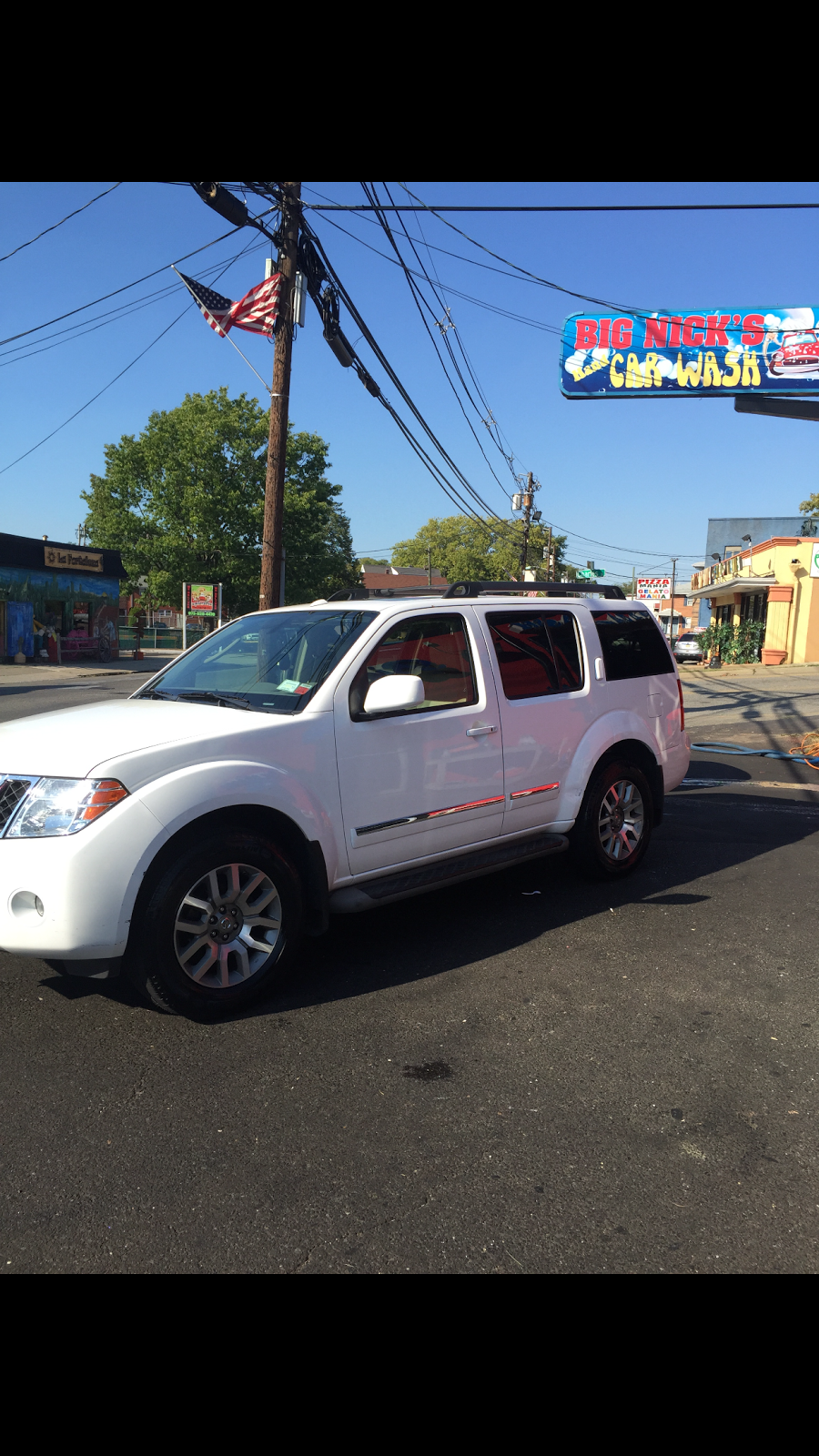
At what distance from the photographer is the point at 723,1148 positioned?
9.30ft

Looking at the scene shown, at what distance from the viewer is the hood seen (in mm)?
3451

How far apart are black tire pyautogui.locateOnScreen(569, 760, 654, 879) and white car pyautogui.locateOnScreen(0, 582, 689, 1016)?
0.6 inches

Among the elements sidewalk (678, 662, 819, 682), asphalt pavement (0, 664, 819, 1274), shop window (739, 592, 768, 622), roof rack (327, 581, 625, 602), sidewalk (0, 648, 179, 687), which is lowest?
asphalt pavement (0, 664, 819, 1274)

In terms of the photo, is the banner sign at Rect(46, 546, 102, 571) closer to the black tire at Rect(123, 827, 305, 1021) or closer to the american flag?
the american flag

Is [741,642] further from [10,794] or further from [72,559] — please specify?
[10,794]

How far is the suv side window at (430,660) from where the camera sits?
172 inches

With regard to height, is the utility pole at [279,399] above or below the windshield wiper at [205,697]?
above

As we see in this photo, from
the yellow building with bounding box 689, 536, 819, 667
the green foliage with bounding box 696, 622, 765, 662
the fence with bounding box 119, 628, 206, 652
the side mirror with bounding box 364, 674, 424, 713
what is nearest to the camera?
the side mirror with bounding box 364, 674, 424, 713

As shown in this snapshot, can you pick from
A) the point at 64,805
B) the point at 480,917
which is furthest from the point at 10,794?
the point at 480,917

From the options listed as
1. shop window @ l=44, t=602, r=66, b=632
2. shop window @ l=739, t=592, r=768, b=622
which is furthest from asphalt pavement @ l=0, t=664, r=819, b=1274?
shop window @ l=44, t=602, r=66, b=632

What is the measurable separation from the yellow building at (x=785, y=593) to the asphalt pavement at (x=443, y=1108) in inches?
1138

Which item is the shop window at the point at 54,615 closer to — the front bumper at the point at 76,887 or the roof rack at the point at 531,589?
the roof rack at the point at 531,589

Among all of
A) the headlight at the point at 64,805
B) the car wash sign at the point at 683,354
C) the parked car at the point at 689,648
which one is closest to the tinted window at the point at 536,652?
the headlight at the point at 64,805
